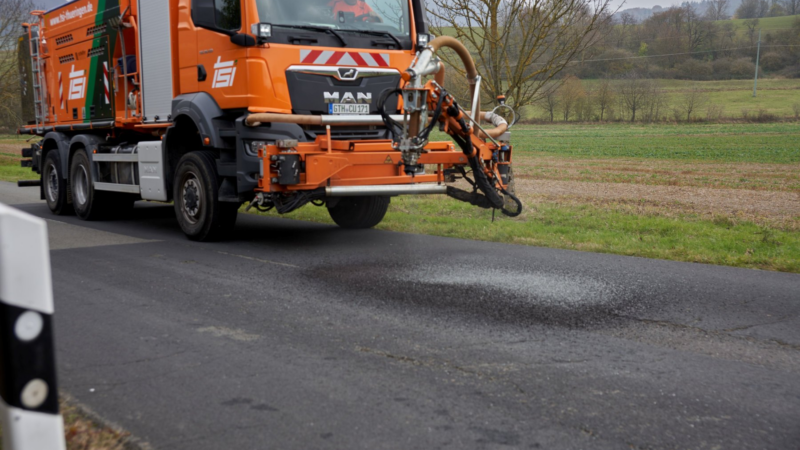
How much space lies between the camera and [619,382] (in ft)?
13.1

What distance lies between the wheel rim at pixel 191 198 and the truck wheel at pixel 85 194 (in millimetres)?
2946

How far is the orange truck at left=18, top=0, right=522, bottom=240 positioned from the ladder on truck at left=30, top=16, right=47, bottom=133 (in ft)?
10.3

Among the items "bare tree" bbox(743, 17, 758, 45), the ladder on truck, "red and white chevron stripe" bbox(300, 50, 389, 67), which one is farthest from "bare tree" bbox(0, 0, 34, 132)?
"bare tree" bbox(743, 17, 758, 45)

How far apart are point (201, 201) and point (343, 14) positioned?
2.73m

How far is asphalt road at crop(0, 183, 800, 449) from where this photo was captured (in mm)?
3395

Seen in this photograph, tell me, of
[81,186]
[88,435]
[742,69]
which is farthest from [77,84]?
[742,69]

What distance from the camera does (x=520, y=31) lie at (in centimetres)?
1270

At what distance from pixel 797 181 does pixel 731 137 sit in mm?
26455

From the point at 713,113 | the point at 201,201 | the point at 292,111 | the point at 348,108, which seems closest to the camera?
the point at 292,111

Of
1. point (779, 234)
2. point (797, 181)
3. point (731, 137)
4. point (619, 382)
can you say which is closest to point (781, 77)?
point (731, 137)

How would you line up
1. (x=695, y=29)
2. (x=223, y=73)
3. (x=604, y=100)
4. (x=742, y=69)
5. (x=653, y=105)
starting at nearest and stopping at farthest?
(x=223, y=73) < (x=653, y=105) < (x=604, y=100) < (x=742, y=69) < (x=695, y=29)

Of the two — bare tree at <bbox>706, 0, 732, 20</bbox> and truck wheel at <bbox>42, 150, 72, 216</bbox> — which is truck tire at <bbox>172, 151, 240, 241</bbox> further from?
bare tree at <bbox>706, 0, 732, 20</bbox>

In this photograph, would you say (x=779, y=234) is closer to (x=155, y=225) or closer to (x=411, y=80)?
(x=411, y=80)

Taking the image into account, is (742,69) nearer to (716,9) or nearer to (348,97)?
(716,9)
